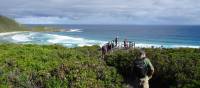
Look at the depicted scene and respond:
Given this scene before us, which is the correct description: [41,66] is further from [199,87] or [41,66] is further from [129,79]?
[199,87]

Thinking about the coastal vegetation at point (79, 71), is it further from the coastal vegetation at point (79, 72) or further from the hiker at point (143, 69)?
the hiker at point (143, 69)

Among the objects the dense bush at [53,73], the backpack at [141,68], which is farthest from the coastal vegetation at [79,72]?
the backpack at [141,68]

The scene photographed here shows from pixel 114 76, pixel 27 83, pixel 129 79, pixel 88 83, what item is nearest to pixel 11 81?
pixel 27 83

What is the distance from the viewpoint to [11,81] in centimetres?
1301

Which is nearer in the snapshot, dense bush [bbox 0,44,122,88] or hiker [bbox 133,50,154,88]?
hiker [bbox 133,50,154,88]

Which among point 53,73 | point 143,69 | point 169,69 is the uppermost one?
point 143,69

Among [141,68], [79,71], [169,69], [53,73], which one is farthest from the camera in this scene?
[169,69]

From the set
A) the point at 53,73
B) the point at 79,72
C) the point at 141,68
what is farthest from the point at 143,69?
the point at 53,73

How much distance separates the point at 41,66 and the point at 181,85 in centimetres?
474

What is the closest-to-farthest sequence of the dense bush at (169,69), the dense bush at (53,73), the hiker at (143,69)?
the hiker at (143,69)
the dense bush at (53,73)
the dense bush at (169,69)

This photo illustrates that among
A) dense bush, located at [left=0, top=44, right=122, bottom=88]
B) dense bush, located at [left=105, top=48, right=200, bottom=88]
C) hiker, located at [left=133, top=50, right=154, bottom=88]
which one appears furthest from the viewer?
dense bush, located at [left=105, top=48, right=200, bottom=88]

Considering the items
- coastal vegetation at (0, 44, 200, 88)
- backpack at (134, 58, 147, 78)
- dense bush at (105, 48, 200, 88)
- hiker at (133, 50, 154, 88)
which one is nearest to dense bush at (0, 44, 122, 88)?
coastal vegetation at (0, 44, 200, 88)

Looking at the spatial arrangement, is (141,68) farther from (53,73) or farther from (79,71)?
(53,73)

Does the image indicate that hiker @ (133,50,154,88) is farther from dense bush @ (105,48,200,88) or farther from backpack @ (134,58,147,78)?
dense bush @ (105,48,200,88)
